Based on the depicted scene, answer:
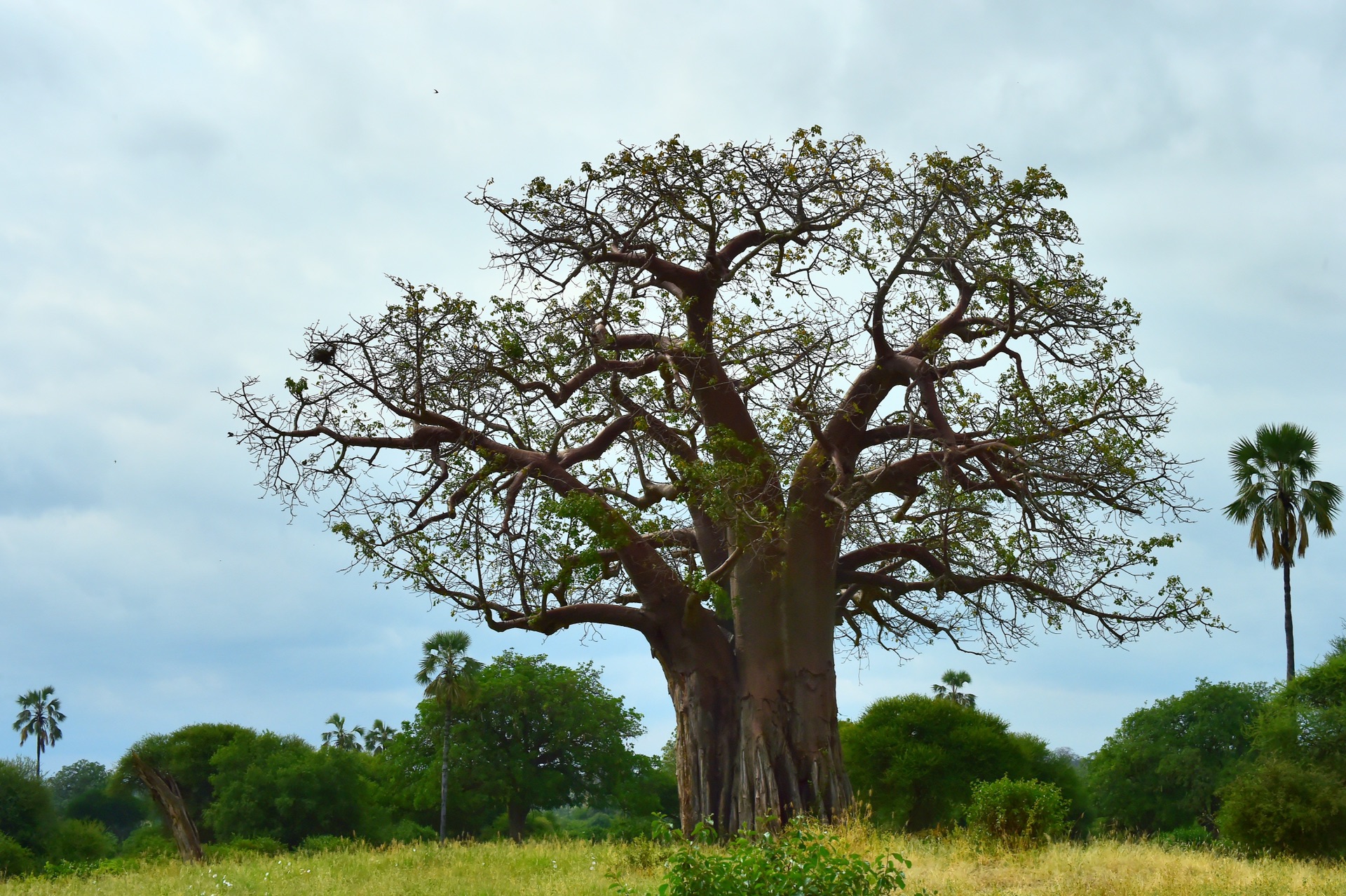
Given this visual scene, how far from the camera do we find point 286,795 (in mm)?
39781

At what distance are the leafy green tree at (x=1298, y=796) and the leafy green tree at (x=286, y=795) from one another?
3167 centimetres

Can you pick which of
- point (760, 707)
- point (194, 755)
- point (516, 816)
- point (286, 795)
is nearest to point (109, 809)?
point (194, 755)

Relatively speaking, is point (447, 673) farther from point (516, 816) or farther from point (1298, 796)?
point (1298, 796)

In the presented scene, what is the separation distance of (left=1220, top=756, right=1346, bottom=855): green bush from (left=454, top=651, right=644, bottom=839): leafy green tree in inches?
1096

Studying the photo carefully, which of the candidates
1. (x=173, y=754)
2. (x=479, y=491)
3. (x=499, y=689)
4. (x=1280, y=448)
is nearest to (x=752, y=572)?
(x=479, y=491)

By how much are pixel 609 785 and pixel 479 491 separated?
31.1 metres

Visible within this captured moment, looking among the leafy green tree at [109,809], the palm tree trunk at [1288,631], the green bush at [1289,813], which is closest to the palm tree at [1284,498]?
the palm tree trunk at [1288,631]

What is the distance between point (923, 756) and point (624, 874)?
2098 centimetres

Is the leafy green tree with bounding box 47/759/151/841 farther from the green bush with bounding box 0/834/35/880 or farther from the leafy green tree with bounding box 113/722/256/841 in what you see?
the green bush with bounding box 0/834/35/880

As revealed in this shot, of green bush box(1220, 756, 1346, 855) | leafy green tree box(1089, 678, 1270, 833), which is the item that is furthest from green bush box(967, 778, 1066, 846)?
leafy green tree box(1089, 678, 1270, 833)

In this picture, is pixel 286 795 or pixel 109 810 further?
pixel 109 810

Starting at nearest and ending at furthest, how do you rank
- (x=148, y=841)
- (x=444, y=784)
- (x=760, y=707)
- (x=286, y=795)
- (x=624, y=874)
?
(x=624, y=874) < (x=760, y=707) < (x=148, y=841) < (x=444, y=784) < (x=286, y=795)

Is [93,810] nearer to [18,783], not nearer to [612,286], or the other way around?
[18,783]

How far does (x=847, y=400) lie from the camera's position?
45.0 feet
